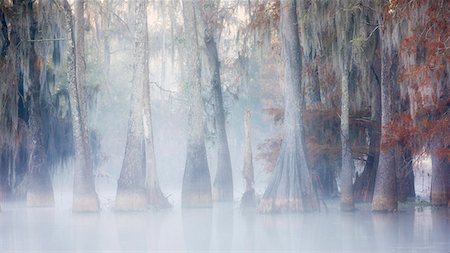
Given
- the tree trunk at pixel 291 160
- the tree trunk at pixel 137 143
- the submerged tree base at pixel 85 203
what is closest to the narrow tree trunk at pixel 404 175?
the tree trunk at pixel 291 160

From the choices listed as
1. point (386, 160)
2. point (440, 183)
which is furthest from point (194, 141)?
point (440, 183)

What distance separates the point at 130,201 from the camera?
27109mm

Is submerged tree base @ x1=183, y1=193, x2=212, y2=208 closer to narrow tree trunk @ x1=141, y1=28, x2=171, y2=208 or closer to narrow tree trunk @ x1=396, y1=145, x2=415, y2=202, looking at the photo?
narrow tree trunk @ x1=141, y1=28, x2=171, y2=208

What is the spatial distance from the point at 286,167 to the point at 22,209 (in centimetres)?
923

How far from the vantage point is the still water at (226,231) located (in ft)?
54.3

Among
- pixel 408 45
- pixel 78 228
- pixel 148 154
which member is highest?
pixel 408 45

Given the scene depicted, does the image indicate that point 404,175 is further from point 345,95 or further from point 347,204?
point 345,95

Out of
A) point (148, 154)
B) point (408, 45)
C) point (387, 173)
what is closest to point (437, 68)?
point (408, 45)

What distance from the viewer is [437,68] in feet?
69.5

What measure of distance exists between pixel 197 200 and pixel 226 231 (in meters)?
8.39

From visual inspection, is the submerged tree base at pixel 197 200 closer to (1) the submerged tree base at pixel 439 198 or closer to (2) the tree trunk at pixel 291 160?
(2) the tree trunk at pixel 291 160

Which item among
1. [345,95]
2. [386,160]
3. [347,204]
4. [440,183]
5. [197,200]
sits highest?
[345,95]

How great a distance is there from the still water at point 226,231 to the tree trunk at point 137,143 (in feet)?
1.75

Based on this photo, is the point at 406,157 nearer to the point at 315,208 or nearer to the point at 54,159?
the point at 315,208
